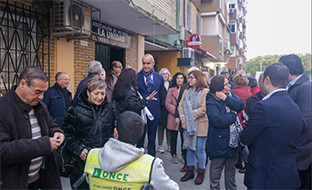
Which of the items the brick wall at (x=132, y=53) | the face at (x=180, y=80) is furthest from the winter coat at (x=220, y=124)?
the brick wall at (x=132, y=53)

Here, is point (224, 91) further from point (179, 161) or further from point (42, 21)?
point (42, 21)

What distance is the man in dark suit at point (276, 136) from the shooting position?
253 cm

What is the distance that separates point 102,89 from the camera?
10.00 feet

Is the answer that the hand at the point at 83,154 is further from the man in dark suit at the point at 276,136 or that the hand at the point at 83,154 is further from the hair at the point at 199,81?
the hair at the point at 199,81

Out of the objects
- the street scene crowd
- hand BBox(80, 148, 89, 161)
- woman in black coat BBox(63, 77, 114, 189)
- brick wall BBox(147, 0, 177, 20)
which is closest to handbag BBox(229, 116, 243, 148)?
the street scene crowd

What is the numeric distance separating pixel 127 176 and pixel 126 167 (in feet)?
0.21

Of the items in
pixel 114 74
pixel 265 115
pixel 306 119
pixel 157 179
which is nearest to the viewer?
pixel 157 179

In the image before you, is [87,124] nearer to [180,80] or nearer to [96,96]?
[96,96]

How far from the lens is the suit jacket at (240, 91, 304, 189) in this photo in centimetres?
253

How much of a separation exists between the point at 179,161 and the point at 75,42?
4.08 m

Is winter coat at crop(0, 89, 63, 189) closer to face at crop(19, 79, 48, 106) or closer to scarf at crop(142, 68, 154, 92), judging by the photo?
face at crop(19, 79, 48, 106)

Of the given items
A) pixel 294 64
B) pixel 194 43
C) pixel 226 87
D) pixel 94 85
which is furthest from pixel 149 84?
pixel 194 43

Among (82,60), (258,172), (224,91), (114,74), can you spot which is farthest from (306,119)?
(82,60)

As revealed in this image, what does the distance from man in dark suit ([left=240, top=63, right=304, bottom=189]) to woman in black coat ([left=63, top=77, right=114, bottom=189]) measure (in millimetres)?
1523
